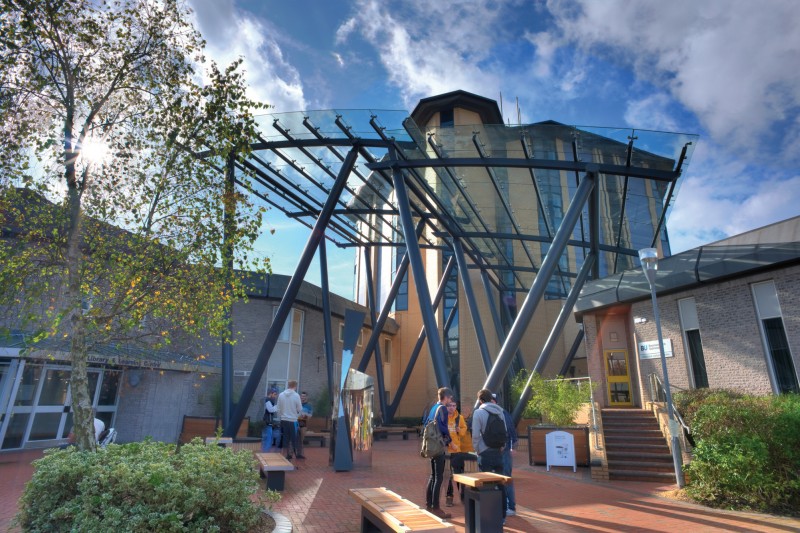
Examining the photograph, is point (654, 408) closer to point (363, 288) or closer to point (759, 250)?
point (759, 250)

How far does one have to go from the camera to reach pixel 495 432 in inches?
252

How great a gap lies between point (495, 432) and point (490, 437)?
3.7 inches

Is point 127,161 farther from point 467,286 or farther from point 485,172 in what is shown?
point 467,286

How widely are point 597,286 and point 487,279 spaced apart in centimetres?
1000

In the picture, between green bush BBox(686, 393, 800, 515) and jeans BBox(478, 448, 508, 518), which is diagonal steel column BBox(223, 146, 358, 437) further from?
green bush BBox(686, 393, 800, 515)

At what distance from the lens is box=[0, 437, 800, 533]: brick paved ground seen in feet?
Answer: 21.0

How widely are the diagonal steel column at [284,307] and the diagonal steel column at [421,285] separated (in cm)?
175

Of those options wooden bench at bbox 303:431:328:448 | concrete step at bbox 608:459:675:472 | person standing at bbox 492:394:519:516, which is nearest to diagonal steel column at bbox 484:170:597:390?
concrete step at bbox 608:459:675:472

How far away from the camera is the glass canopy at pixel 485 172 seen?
13039 mm

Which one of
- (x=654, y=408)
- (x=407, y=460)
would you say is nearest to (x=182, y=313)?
(x=407, y=460)

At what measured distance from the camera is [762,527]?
639 cm

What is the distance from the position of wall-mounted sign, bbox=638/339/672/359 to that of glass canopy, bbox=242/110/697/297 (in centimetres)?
455

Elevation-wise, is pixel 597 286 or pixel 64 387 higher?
pixel 597 286

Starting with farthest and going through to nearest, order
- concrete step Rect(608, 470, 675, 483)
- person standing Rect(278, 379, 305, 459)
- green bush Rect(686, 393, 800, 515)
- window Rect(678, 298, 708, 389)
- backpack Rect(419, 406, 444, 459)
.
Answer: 1. window Rect(678, 298, 708, 389)
2. person standing Rect(278, 379, 305, 459)
3. concrete step Rect(608, 470, 675, 483)
4. green bush Rect(686, 393, 800, 515)
5. backpack Rect(419, 406, 444, 459)
